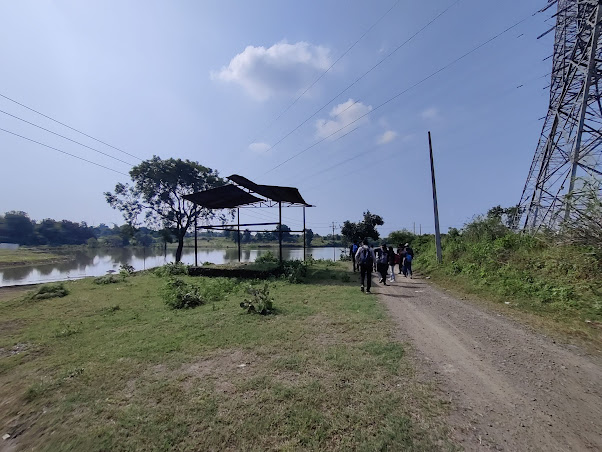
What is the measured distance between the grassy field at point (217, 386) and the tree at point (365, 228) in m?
27.9

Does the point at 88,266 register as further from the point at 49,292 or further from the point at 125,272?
the point at 49,292

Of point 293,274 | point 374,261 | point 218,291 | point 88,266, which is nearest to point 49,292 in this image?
point 218,291

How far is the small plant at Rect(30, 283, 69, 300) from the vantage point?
966cm

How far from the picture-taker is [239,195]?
17.7 metres

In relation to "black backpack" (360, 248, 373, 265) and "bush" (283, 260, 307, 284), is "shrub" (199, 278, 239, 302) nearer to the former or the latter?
"bush" (283, 260, 307, 284)

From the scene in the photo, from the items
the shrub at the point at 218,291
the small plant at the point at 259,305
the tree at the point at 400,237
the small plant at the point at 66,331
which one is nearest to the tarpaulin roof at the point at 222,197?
the shrub at the point at 218,291

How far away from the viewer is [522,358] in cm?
392

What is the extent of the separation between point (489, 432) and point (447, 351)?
1.88m

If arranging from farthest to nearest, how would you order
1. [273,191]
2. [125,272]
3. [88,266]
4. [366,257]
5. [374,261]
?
[88,266] → [125,272] → [273,191] → [374,261] → [366,257]

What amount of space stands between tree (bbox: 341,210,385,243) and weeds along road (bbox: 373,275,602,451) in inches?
1103

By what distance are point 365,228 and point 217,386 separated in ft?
104

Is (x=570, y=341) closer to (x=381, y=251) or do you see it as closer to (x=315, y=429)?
(x=315, y=429)

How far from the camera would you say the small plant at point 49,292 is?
966 centimetres

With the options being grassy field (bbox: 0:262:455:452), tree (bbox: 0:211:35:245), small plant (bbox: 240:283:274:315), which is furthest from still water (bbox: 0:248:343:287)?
tree (bbox: 0:211:35:245)
